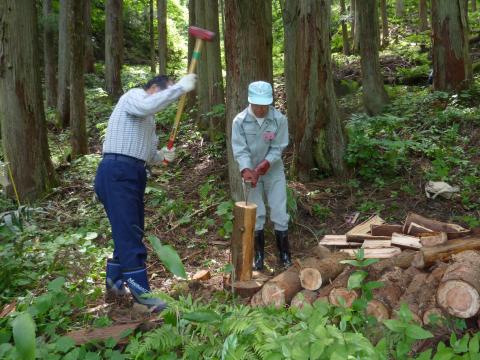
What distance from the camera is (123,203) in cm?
445

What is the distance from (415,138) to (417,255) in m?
5.00

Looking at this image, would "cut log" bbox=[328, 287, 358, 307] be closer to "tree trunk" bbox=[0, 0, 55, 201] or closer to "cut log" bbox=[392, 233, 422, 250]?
"cut log" bbox=[392, 233, 422, 250]

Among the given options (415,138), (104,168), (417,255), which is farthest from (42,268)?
(415,138)

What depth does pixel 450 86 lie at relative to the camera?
10.6 metres

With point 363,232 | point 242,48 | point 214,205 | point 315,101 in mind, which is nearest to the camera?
point 363,232

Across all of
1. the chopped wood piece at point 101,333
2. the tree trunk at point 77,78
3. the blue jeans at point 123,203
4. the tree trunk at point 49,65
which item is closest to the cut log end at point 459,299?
the chopped wood piece at point 101,333

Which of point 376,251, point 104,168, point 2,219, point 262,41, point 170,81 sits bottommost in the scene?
point 376,251

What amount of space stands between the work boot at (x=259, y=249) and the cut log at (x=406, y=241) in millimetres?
1376

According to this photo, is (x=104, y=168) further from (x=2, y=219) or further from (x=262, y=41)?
(x=262, y=41)

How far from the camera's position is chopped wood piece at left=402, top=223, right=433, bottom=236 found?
5073 millimetres

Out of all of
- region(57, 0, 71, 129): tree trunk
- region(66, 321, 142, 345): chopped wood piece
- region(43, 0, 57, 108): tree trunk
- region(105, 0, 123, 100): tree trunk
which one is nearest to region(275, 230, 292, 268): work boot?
region(66, 321, 142, 345): chopped wood piece

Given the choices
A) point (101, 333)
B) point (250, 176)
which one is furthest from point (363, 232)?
point (101, 333)

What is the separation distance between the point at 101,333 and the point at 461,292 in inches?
101

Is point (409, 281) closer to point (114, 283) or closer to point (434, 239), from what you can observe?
point (434, 239)
